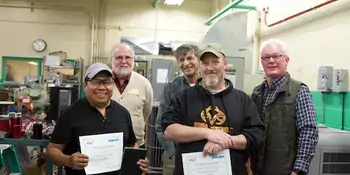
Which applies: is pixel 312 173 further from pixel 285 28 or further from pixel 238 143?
pixel 285 28

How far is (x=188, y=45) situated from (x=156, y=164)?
8.00 ft

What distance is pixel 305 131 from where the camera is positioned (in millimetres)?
1979

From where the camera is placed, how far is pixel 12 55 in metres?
8.81

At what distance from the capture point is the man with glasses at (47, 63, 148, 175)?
183 cm

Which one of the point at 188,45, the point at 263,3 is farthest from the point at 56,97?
the point at 263,3

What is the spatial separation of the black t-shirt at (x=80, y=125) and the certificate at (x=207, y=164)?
17.6 inches

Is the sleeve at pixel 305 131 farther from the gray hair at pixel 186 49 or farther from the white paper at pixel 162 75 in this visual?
the white paper at pixel 162 75

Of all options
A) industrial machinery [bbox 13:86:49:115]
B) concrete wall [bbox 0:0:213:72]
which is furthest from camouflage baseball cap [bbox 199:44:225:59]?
concrete wall [bbox 0:0:213:72]

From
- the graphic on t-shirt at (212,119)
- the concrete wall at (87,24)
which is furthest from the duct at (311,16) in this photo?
the concrete wall at (87,24)

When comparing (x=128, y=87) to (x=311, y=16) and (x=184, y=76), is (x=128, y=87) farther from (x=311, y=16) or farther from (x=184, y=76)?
(x=311, y=16)

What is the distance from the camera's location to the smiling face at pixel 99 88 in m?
1.89

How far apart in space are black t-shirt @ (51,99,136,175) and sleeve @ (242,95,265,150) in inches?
26.6

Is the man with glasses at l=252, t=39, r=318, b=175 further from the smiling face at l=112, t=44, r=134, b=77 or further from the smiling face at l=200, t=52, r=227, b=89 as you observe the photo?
the smiling face at l=112, t=44, r=134, b=77

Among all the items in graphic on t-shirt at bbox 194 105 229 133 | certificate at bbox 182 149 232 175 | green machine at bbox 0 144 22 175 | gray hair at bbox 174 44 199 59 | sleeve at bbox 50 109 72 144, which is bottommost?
green machine at bbox 0 144 22 175
